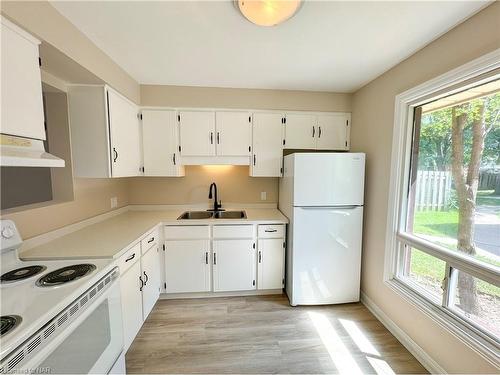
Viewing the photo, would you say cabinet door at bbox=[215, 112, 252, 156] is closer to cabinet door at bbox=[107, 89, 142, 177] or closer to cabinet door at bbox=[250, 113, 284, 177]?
cabinet door at bbox=[250, 113, 284, 177]

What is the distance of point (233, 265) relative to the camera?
2.42 meters

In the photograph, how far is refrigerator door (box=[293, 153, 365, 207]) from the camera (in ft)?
7.22

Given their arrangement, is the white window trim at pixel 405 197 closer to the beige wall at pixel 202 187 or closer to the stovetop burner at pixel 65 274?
the beige wall at pixel 202 187

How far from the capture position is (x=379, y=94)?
7.15ft

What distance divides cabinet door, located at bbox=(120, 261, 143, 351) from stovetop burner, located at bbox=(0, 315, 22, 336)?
731 millimetres

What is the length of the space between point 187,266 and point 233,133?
1609 mm

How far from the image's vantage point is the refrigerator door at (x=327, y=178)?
220 cm

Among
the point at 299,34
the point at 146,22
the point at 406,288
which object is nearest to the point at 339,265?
the point at 406,288

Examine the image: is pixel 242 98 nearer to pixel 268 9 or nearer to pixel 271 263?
pixel 268 9

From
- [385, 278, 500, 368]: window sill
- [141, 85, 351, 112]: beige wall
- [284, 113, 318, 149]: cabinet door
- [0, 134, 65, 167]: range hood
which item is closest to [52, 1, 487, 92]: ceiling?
[141, 85, 351, 112]: beige wall

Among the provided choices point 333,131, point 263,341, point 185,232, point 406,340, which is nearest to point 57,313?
point 185,232

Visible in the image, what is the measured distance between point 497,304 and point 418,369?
0.77 m

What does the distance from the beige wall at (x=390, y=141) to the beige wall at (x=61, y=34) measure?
2518 millimetres

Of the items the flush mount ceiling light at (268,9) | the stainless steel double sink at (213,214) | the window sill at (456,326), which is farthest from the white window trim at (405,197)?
the stainless steel double sink at (213,214)
